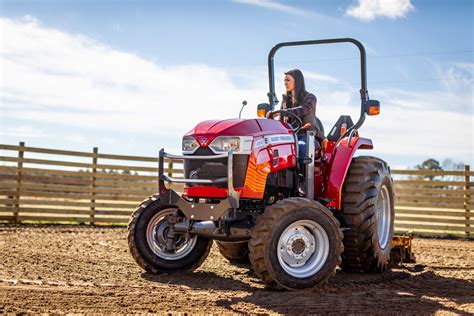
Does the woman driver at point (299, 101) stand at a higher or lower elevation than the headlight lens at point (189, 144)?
higher

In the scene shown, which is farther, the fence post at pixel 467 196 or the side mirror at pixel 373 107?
the fence post at pixel 467 196

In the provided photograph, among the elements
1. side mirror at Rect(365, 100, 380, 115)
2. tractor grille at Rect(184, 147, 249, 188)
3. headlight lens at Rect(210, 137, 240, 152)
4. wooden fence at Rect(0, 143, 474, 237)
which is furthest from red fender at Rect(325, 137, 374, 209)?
wooden fence at Rect(0, 143, 474, 237)

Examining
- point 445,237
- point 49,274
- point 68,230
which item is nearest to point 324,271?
point 49,274

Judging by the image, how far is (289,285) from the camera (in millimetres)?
5348

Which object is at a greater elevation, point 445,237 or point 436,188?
point 436,188

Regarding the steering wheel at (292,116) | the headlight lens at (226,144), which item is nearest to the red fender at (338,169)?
the steering wheel at (292,116)

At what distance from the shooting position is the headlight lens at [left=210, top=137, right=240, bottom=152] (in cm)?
571

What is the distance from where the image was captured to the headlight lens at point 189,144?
595cm

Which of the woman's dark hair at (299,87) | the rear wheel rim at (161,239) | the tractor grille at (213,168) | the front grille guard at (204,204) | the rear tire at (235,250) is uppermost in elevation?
the woman's dark hair at (299,87)

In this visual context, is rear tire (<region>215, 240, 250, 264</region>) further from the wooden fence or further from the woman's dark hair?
the wooden fence

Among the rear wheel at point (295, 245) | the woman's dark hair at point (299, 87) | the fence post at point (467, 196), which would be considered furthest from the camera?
the fence post at point (467, 196)

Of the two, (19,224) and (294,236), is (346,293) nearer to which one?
(294,236)

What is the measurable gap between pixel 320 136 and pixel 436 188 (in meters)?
9.73

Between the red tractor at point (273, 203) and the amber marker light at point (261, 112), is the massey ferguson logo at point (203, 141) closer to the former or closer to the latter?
the red tractor at point (273, 203)
